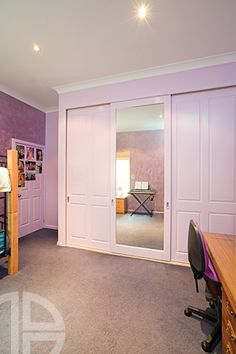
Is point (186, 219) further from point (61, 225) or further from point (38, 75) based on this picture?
point (38, 75)

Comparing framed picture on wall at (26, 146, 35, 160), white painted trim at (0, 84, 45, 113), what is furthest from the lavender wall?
framed picture on wall at (26, 146, 35, 160)

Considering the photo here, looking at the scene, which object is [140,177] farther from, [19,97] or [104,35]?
[19,97]

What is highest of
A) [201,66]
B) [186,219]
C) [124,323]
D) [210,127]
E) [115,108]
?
[201,66]

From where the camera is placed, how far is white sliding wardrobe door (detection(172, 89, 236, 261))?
2.59 meters

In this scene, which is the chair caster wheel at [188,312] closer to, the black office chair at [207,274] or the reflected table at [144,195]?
the black office chair at [207,274]

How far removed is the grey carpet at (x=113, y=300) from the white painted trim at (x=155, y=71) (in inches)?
117

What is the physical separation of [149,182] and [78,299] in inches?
101

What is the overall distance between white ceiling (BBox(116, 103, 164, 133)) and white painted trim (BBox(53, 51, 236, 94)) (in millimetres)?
482

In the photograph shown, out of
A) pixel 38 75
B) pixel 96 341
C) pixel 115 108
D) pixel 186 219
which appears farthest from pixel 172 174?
pixel 38 75

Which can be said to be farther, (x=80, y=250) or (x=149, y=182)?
(x=149, y=182)

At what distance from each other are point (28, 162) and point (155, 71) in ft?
10.7

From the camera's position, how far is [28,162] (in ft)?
13.9

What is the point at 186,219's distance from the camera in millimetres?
2805

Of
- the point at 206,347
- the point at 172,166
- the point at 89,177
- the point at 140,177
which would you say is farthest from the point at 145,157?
the point at 206,347
